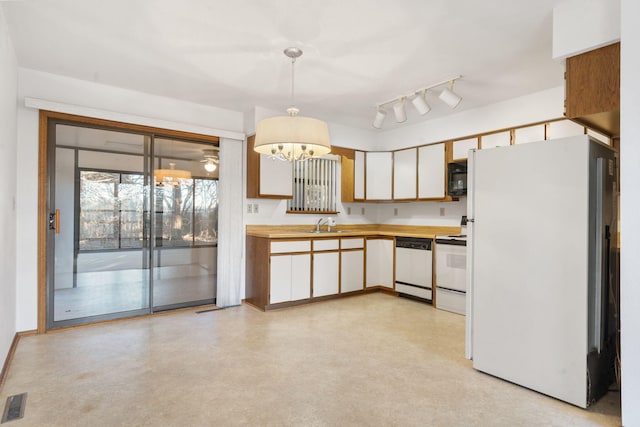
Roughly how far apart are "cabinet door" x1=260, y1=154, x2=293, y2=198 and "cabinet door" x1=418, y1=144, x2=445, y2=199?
1.85 metres

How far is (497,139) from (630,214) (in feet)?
8.38

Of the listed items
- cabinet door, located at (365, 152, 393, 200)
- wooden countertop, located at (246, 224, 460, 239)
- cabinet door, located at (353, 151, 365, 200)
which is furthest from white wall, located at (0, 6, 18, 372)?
cabinet door, located at (365, 152, 393, 200)

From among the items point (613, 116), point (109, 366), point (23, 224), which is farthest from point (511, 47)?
point (23, 224)

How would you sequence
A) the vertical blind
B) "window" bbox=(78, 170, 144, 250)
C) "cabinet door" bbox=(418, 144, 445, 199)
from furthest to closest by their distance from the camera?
1. the vertical blind
2. "cabinet door" bbox=(418, 144, 445, 199)
3. "window" bbox=(78, 170, 144, 250)

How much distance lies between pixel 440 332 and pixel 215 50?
3.32 metres

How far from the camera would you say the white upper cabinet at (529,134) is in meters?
3.90

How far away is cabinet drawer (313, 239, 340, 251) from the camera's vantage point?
4.66 meters

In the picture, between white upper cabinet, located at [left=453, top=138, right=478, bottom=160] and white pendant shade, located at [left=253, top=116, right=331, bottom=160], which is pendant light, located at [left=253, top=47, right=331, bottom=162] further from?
white upper cabinet, located at [left=453, top=138, right=478, bottom=160]

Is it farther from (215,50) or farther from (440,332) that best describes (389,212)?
(215,50)

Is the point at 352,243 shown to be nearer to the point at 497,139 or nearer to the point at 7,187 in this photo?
the point at 497,139

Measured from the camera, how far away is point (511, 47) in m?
2.90

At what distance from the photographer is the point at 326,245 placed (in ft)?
15.6

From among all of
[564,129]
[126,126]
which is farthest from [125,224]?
[564,129]

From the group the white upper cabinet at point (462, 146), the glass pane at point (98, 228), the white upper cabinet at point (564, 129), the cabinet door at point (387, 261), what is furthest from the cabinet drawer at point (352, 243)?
the white upper cabinet at point (564, 129)
